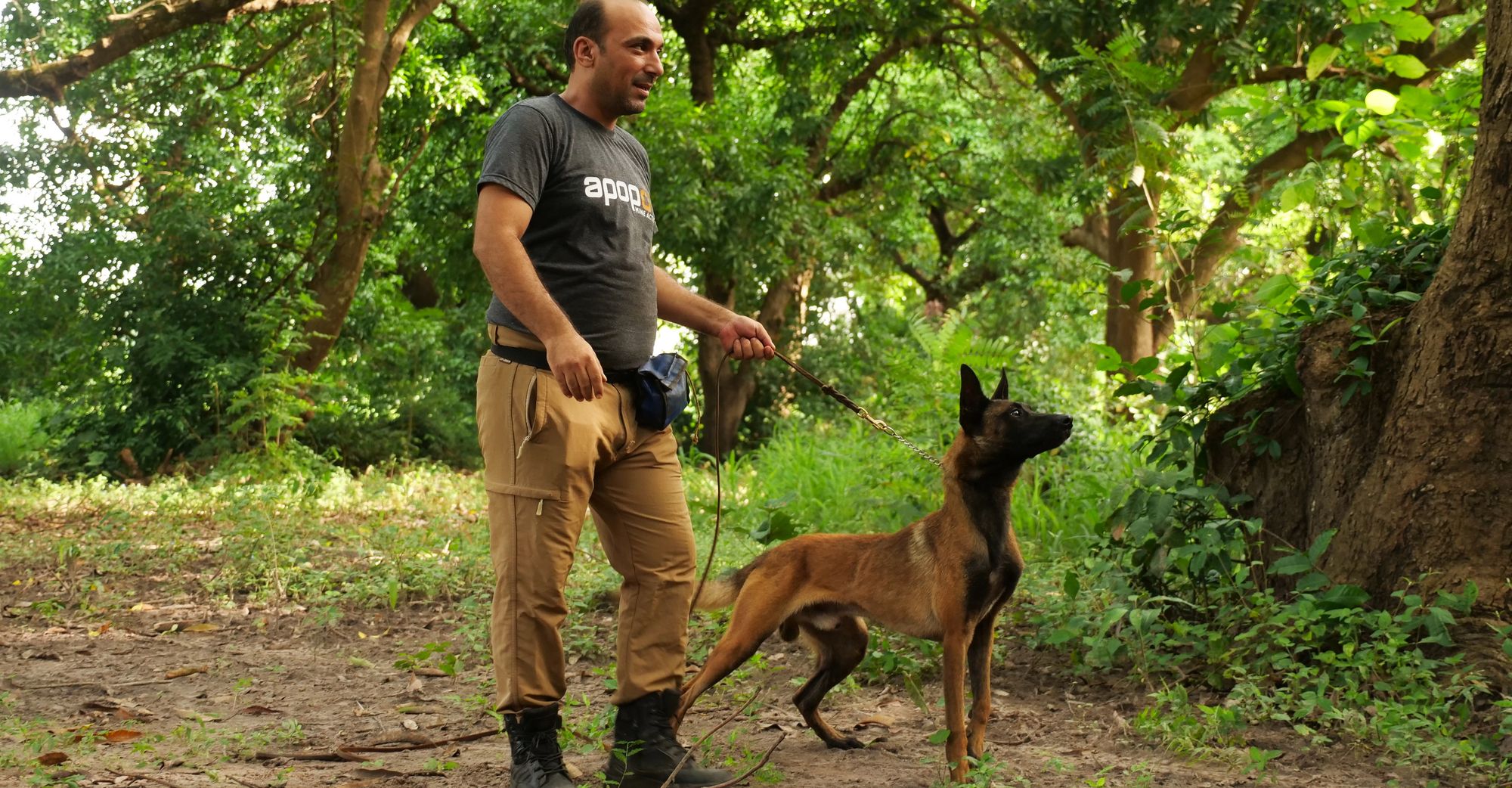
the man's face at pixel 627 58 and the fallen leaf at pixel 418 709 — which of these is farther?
the fallen leaf at pixel 418 709

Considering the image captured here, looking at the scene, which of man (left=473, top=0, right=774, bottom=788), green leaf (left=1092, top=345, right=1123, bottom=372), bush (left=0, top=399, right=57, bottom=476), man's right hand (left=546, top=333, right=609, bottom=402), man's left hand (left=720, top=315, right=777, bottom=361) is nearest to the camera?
man's right hand (left=546, top=333, right=609, bottom=402)

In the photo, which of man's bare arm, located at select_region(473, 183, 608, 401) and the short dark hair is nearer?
man's bare arm, located at select_region(473, 183, 608, 401)

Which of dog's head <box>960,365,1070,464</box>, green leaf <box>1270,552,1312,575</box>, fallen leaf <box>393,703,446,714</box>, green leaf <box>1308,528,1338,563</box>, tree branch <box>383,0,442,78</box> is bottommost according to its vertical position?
fallen leaf <box>393,703,446,714</box>

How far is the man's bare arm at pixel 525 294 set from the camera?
358 cm

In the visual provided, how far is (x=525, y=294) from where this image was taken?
3.61 meters

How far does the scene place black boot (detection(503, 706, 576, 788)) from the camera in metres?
3.90

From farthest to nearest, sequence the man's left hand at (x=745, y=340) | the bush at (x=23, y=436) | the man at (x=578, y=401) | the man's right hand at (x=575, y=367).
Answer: the bush at (x=23, y=436) < the man's left hand at (x=745, y=340) < the man at (x=578, y=401) < the man's right hand at (x=575, y=367)

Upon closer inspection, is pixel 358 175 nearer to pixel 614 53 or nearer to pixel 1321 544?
pixel 614 53

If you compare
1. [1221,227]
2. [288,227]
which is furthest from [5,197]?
[1221,227]

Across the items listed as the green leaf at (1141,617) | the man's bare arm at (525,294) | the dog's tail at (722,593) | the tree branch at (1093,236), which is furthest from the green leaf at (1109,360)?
the tree branch at (1093,236)

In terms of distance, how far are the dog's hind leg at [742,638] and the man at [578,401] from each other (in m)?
0.29

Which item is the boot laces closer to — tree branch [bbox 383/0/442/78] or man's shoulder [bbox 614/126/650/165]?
man's shoulder [bbox 614/126/650/165]

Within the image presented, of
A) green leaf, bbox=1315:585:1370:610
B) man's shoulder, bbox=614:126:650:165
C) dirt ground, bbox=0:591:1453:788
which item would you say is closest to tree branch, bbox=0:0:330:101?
dirt ground, bbox=0:591:1453:788

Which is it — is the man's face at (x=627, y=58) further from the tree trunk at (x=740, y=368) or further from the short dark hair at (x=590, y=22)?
the tree trunk at (x=740, y=368)
